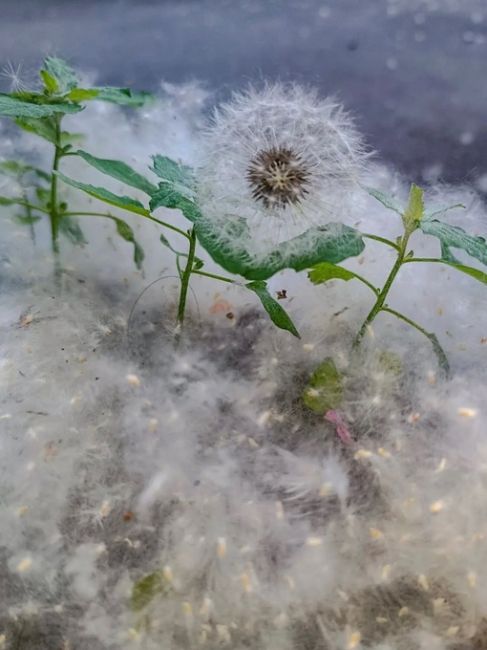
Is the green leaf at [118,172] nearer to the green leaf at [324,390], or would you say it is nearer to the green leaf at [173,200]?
the green leaf at [173,200]

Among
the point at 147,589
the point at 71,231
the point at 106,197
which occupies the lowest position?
the point at 147,589

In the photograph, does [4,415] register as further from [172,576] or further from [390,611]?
[390,611]

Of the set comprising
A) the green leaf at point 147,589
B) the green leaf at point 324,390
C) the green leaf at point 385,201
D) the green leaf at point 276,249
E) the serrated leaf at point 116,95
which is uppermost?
the serrated leaf at point 116,95

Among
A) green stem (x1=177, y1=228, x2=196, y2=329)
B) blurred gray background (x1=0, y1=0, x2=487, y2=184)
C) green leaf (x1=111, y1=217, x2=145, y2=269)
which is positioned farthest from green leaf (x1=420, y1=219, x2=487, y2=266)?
blurred gray background (x1=0, y1=0, x2=487, y2=184)

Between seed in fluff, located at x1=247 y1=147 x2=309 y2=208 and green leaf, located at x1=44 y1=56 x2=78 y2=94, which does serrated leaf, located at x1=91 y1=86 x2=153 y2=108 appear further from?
seed in fluff, located at x1=247 y1=147 x2=309 y2=208

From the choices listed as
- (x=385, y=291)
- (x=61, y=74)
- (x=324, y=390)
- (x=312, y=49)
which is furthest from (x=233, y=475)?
(x=312, y=49)

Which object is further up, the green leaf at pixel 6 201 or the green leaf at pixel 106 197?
the green leaf at pixel 106 197

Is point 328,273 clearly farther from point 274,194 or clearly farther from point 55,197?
point 55,197

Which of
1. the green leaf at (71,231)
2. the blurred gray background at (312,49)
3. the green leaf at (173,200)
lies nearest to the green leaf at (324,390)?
the green leaf at (173,200)
